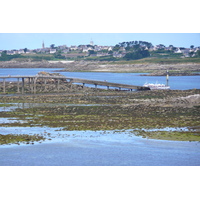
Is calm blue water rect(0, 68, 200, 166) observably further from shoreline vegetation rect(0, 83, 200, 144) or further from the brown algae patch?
the brown algae patch

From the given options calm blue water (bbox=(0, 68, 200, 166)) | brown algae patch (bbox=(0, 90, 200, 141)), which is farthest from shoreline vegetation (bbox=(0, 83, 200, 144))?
calm blue water (bbox=(0, 68, 200, 166))

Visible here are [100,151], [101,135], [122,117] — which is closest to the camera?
[100,151]

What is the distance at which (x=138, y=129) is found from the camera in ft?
127

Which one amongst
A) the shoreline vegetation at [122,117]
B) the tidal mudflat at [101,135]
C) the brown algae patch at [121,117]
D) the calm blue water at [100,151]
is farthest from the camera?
the brown algae patch at [121,117]

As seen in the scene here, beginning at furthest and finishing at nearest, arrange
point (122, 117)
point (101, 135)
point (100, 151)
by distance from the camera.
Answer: point (122, 117) → point (101, 135) → point (100, 151)

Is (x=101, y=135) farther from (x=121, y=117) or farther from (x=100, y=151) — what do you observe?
(x=121, y=117)

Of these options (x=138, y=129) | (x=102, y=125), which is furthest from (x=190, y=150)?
(x=102, y=125)

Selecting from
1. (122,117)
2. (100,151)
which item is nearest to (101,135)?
(100,151)

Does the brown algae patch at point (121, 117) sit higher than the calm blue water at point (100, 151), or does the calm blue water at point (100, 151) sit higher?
the calm blue water at point (100, 151)

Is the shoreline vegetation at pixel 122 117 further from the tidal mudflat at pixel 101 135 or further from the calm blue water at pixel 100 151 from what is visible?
the calm blue water at pixel 100 151

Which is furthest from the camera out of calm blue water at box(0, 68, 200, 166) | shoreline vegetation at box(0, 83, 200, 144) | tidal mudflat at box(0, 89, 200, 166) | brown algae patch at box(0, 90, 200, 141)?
brown algae patch at box(0, 90, 200, 141)

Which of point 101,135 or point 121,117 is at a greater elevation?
point 101,135

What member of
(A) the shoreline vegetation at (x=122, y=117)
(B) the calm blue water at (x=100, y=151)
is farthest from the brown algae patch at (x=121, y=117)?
(B) the calm blue water at (x=100, y=151)

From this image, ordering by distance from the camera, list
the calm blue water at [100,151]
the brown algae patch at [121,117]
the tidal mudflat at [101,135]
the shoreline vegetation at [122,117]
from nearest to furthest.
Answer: the calm blue water at [100,151] < the tidal mudflat at [101,135] < the shoreline vegetation at [122,117] < the brown algae patch at [121,117]
